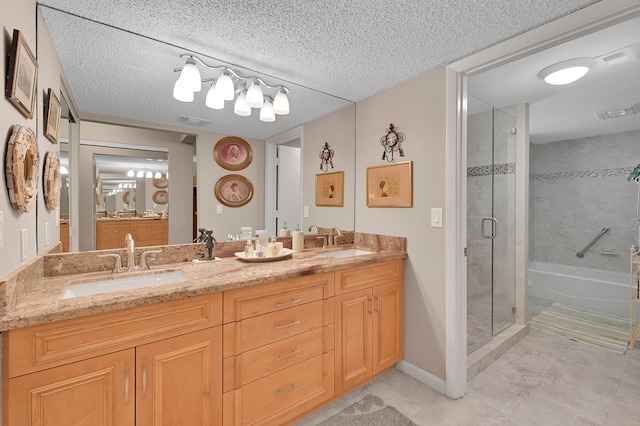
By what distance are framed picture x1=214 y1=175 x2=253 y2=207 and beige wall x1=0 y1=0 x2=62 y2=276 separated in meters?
0.84

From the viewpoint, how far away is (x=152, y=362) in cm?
115

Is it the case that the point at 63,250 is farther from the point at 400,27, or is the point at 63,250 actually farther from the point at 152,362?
the point at 400,27

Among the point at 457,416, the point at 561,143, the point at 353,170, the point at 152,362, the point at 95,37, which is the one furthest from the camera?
the point at 561,143

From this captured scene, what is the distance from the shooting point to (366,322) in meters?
1.93

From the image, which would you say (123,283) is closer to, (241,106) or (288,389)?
(288,389)

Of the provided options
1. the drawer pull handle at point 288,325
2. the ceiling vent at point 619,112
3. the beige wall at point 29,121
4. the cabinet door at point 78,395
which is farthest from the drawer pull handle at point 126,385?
the ceiling vent at point 619,112

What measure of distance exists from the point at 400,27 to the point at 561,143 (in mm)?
4281

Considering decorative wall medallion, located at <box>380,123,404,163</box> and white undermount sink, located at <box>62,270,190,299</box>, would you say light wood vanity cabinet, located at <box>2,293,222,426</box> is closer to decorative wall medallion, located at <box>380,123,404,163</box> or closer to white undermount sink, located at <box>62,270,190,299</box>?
white undermount sink, located at <box>62,270,190,299</box>

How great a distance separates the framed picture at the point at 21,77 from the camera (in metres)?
0.98

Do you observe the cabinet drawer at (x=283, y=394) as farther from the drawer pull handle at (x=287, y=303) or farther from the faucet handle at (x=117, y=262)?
the faucet handle at (x=117, y=262)

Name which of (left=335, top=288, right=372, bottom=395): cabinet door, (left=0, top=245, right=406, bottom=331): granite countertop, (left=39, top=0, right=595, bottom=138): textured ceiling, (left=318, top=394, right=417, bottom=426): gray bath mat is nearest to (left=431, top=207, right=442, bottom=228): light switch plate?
(left=0, top=245, right=406, bottom=331): granite countertop

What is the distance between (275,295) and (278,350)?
0.29 meters

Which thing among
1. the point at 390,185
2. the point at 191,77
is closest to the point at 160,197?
the point at 191,77

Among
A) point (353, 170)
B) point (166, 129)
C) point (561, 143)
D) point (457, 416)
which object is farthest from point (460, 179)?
point (561, 143)
